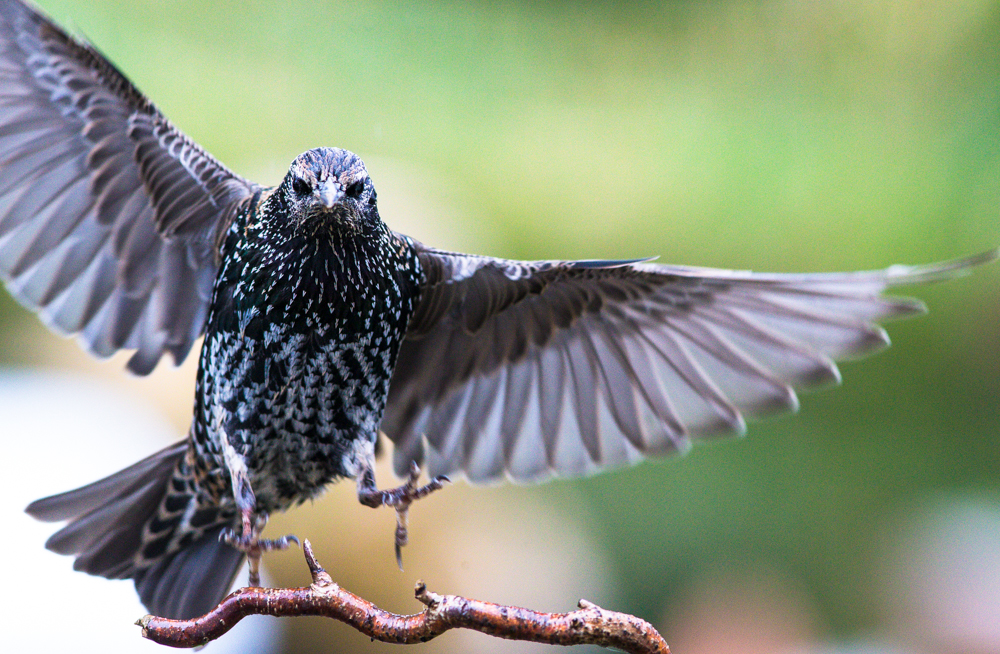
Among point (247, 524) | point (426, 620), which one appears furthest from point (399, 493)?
point (426, 620)

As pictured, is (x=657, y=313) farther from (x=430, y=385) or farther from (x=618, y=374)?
(x=430, y=385)

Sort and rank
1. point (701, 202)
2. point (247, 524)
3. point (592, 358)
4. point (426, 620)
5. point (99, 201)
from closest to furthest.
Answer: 1. point (426, 620)
2. point (247, 524)
3. point (99, 201)
4. point (592, 358)
5. point (701, 202)

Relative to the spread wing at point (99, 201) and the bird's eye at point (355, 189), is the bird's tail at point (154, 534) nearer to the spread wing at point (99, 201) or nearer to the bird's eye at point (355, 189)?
the spread wing at point (99, 201)

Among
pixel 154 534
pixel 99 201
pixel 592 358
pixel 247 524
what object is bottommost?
pixel 154 534

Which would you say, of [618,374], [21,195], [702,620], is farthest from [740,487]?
[21,195]

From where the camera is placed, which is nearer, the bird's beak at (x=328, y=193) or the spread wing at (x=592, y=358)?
the bird's beak at (x=328, y=193)

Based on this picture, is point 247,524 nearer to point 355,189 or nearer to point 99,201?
point 355,189

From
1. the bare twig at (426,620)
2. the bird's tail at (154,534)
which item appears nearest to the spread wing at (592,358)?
A: the bird's tail at (154,534)
